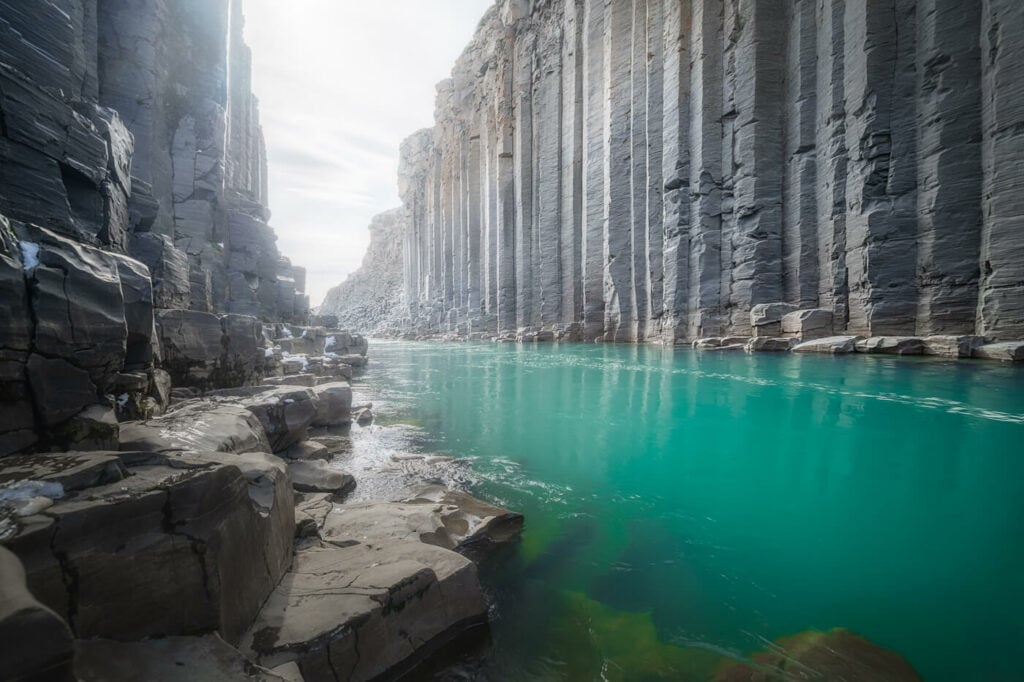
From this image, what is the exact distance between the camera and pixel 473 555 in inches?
130

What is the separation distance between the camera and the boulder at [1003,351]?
11.7m

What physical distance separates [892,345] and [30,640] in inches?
777

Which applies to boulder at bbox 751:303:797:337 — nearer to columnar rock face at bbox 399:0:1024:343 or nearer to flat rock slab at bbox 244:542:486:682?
columnar rock face at bbox 399:0:1024:343

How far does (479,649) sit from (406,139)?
95.3m

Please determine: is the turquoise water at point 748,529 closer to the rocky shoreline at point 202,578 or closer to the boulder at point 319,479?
the rocky shoreline at point 202,578

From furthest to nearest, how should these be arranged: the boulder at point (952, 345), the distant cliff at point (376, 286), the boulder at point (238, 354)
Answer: the distant cliff at point (376, 286) → the boulder at point (952, 345) → the boulder at point (238, 354)

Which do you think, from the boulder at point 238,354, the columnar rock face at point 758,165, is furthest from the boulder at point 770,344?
the boulder at point 238,354

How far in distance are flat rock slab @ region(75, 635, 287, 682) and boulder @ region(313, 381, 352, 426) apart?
18.6 ft

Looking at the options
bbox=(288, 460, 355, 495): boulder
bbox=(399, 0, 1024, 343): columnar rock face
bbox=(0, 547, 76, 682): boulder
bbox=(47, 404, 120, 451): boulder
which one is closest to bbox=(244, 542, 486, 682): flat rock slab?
bbox=(0, 547, 76, 682): boulder

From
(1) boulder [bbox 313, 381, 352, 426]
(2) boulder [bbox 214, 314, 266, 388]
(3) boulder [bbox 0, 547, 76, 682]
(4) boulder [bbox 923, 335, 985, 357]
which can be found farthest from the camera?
(4) boulder [bbox 923, 335, 985, 357]

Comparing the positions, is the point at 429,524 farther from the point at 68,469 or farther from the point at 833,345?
the point at 833,345

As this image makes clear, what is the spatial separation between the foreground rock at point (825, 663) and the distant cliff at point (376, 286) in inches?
3318

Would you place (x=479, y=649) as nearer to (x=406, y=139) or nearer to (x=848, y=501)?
(x=848, y=501)

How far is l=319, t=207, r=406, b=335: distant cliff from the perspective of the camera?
9325 centimetres
